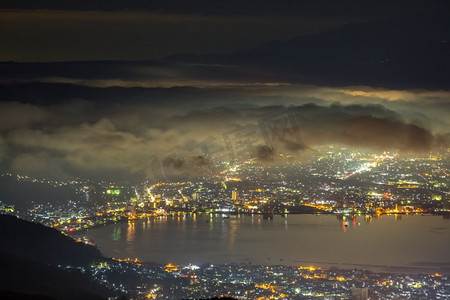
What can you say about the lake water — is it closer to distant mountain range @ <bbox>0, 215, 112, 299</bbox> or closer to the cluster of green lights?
the cluster of green lights

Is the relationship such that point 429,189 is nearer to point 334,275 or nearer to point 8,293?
point 334,275

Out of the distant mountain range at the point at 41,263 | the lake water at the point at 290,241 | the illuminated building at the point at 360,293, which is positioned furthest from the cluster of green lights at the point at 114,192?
the illuminated building at the point at 360,293

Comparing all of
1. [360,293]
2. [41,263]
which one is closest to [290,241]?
[360,293]

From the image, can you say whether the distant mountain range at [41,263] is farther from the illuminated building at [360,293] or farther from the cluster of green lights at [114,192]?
the cluster of green lights at [114,192]

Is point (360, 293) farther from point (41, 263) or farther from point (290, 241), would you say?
point (290, 241)

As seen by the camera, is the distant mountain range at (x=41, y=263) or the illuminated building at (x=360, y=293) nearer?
the distant mountain range at (x=41, y=263)

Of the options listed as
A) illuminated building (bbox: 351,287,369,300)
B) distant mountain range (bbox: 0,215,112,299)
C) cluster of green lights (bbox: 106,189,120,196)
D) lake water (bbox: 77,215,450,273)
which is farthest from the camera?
cluster of green lights (bbox: 106,189,120,196)

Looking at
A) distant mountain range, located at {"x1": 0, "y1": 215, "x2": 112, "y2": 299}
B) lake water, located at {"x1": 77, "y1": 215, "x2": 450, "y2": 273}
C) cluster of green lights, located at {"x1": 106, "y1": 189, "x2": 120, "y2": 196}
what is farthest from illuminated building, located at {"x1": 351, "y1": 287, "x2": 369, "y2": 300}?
cluster of green lights, located at {"x1": 106, "y1": 189, "x2": 120, "y2": 196}
